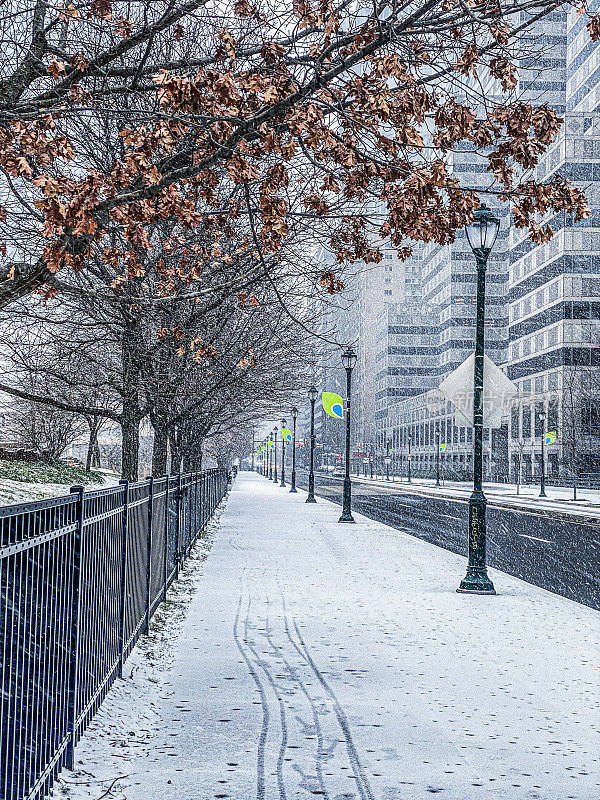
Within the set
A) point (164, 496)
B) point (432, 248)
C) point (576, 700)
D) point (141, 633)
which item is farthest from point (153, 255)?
point (432, 248)

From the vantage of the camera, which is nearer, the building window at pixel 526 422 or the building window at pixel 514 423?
the building window at pixel 526 422

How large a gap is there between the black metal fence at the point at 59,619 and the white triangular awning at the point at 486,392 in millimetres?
7228

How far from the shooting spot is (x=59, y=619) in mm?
5070

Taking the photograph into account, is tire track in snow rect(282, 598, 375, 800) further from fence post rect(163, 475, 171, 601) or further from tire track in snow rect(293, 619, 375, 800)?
fence post rect(163, 475, 171, 601)

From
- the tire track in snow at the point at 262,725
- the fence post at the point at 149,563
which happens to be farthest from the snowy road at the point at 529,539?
the fence post at the point at 149,563

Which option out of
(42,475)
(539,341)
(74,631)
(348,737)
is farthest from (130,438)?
(539,341)

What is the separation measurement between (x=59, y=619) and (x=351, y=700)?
3.09 meters

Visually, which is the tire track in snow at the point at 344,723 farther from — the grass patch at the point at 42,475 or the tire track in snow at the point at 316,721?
the grass patch at the point at 42,475

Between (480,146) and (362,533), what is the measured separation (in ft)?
63.9

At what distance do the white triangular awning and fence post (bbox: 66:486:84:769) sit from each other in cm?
949

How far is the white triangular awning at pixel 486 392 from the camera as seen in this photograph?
1454cm

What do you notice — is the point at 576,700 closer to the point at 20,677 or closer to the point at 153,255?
the point at 20,677

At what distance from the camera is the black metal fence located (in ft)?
13.1

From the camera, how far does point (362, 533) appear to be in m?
25.9
